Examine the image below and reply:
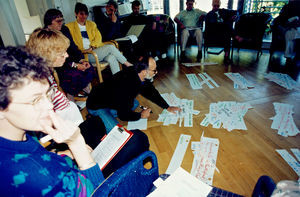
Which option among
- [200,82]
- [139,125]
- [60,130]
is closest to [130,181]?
[60,130]

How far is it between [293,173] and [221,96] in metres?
1.30

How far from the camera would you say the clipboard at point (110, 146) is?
38.3 inches

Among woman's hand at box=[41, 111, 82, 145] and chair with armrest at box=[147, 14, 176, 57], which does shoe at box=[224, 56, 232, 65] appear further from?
woman's hand at box=[41, 111, 82, 145]

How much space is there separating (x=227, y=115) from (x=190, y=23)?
2977 mm

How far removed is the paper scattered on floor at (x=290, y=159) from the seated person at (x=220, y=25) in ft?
8.86

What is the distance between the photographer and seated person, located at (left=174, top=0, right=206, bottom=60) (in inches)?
167

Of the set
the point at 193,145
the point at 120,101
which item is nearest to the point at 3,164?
the point at 120,101

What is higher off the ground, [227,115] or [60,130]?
[60,130]

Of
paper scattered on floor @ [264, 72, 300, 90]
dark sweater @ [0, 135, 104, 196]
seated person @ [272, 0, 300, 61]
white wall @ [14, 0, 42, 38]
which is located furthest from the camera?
white wall @ [14, 0, 42, 38]

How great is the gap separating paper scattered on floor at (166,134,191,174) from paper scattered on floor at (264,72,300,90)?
1.83m

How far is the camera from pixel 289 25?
133 inches

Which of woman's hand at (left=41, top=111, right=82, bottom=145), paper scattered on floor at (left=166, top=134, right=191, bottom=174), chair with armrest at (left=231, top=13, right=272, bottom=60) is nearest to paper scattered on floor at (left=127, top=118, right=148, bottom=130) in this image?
paper scattered on floor at (left=166, top=134, right=191, bottom=174)

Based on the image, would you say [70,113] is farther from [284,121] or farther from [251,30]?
[251,30]

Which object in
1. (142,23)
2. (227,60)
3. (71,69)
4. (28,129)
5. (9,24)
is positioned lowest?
(227,60)
